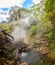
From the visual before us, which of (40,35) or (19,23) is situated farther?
(19,23)

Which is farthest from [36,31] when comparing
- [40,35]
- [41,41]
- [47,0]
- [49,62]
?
[49,62]

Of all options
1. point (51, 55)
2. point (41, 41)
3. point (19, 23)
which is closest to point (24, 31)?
point (19, 23)

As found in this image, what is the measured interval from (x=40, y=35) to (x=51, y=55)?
1177 cm

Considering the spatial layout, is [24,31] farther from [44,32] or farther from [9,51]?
[9,51]

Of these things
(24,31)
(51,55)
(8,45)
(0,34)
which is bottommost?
(24,31)

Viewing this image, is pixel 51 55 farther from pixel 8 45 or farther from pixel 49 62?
pixel 8 45

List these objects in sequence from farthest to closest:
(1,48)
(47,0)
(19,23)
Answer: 1. (19,23)
2. (47,0)
3. (1,48)

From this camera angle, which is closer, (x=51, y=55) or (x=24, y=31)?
(x=51, y=55)

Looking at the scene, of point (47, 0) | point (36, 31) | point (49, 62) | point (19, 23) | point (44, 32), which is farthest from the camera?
point (19, 23)

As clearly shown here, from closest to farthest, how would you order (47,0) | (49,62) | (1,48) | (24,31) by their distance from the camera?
1. (1,48)
2. (49,62)
3. (47,0)
4. (24,31)

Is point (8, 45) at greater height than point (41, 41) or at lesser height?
greater

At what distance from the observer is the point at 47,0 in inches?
982

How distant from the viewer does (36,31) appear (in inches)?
1221

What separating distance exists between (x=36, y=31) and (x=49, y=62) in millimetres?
15390
